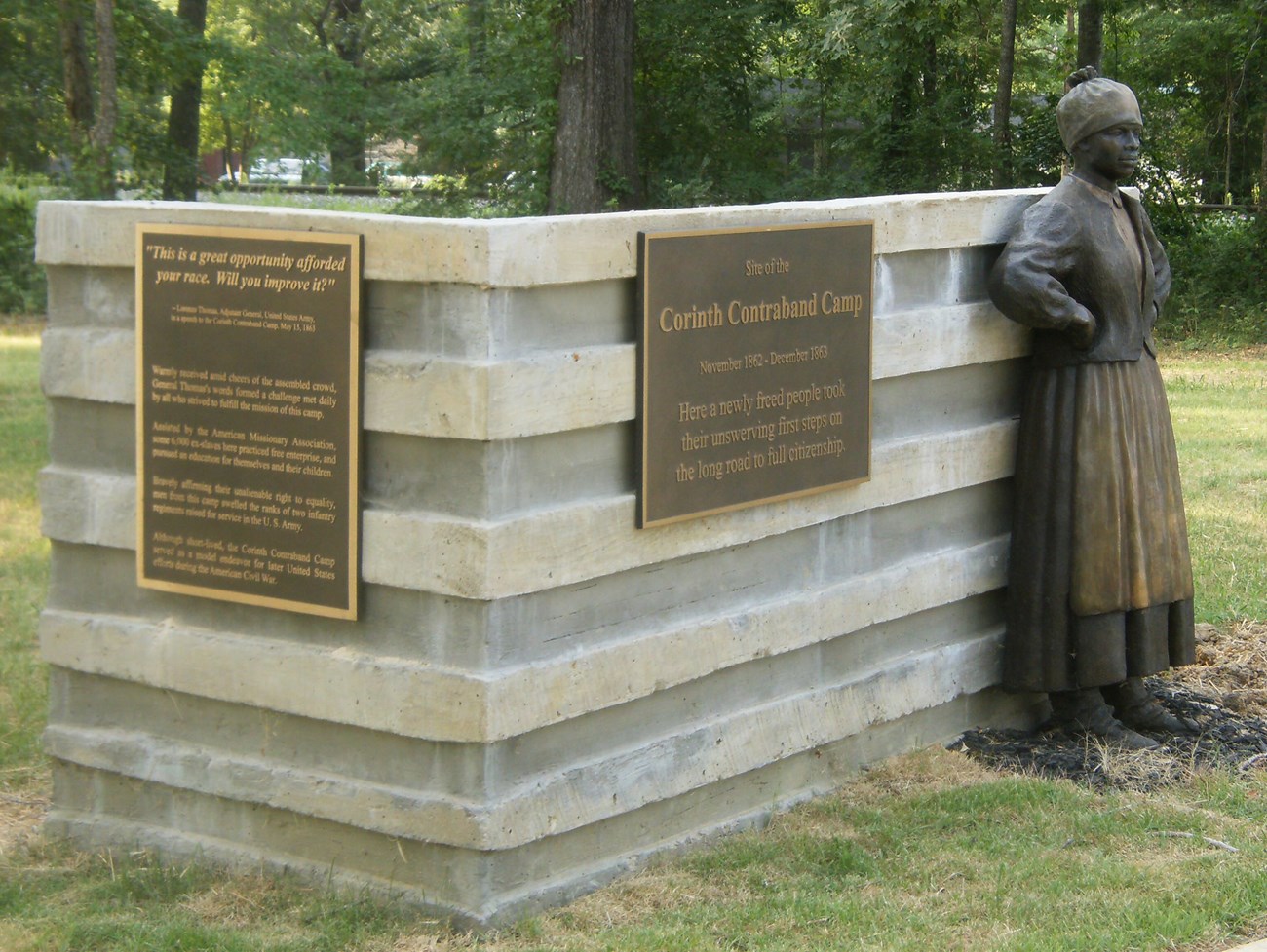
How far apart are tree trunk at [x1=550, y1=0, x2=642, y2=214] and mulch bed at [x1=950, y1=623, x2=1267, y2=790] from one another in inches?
389

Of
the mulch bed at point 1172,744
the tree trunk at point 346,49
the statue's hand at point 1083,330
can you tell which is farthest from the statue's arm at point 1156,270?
the tree trunk at point 346,49

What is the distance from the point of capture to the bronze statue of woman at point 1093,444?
18.5 feet

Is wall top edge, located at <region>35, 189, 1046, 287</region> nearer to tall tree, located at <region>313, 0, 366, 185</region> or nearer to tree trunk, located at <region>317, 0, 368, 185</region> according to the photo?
tall tree, located at <region>313, 0, 366, 185</region>

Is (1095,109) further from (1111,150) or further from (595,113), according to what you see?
(595,113)

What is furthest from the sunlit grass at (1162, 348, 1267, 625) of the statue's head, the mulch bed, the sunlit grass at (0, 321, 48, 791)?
the sunlit grass at (0, 321, 48, 791)

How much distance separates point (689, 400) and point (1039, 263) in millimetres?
1592

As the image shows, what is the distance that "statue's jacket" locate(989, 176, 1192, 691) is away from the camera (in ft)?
18.4

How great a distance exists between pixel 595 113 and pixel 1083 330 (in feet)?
35.1

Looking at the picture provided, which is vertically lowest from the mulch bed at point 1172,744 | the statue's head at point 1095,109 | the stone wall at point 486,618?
the mulch bed at point 1172,744

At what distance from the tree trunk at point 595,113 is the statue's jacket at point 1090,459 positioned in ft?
33.1

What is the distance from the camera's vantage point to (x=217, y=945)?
4059 mm

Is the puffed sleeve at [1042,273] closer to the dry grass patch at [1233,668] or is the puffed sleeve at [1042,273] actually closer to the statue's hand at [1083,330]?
the statue's hand at [1083,330]

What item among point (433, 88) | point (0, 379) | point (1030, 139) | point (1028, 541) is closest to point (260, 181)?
point (433, 88)

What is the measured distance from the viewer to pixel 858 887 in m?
4.58
